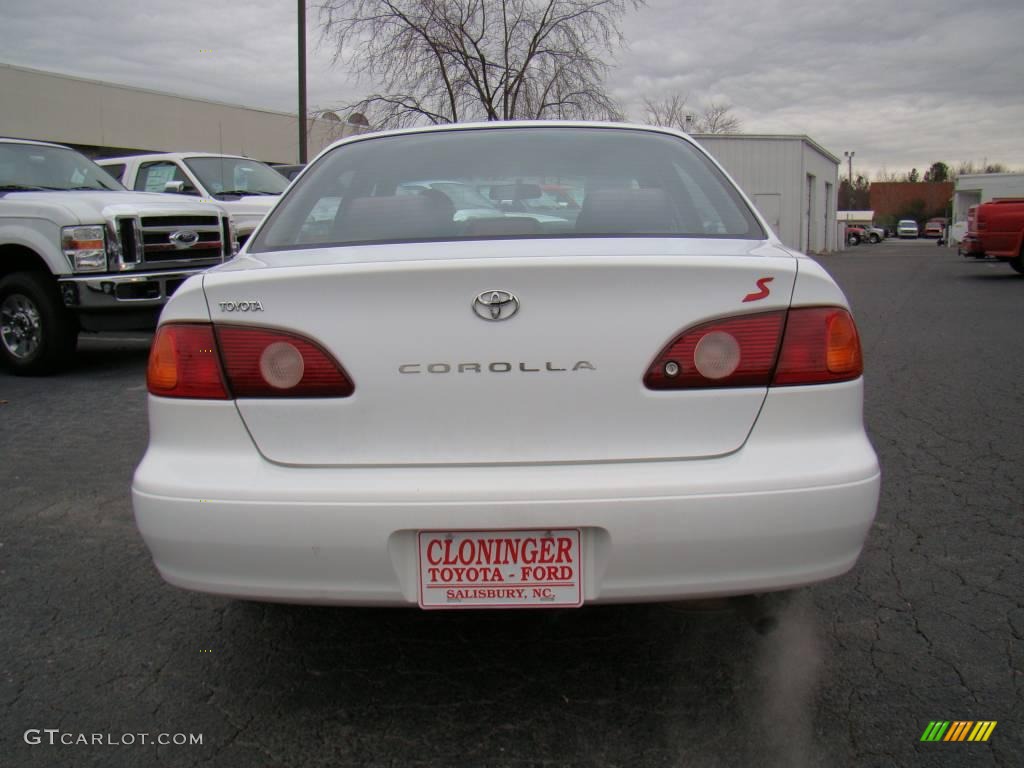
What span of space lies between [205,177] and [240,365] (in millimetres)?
9475

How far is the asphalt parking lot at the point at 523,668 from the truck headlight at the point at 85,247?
150 inches

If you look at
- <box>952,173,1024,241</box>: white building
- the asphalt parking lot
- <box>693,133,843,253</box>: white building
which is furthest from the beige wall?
<box>952,173,1024,241</box>: white building

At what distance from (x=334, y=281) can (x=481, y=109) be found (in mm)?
21885

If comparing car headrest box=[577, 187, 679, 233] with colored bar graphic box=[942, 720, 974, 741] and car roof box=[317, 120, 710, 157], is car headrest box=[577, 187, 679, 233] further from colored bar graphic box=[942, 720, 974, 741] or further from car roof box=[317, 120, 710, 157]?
colored bar graphic box=[942, 720, 974, 741]

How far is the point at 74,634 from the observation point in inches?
116

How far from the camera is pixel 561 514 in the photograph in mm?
2102

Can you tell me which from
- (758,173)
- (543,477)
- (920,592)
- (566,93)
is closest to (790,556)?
(543,477)

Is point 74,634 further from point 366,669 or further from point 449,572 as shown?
point 449,572

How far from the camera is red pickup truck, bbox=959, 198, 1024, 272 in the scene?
18.1 meters

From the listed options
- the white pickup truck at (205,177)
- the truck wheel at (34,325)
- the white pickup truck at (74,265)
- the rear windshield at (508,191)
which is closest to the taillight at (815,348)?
the rear windshield at (508,191)

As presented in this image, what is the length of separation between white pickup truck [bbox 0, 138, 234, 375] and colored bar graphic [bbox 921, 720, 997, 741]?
6.70 meters
